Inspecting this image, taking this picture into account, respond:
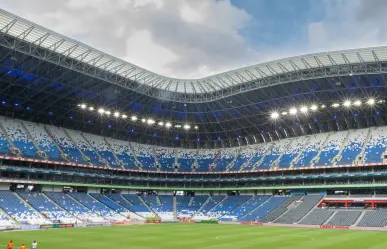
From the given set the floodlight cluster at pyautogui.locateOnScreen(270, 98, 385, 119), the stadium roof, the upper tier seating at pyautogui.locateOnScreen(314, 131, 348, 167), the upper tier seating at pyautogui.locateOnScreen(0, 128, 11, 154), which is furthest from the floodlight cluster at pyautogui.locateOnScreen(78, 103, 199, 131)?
the upper tier seating at pyautogui.locateOnScreen(314, 131, 348, 167)

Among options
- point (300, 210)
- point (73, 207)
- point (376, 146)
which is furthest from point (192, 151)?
point (376, 146)

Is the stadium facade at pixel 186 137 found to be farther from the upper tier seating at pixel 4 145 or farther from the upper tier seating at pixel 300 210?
the upper tier seating at pixel 300 210

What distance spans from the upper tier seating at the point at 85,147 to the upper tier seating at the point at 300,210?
147 ft

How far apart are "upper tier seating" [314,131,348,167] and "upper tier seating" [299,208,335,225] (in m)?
11.4

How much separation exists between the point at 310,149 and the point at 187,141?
37.9 m

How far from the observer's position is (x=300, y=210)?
246ft

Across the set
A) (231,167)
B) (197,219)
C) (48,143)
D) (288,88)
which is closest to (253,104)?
(288,88)

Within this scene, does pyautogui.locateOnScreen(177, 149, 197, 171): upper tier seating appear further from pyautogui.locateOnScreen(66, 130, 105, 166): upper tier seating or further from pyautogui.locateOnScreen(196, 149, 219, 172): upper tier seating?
pyautogui.locateOnScreen(66, 130, 105, 166): upper tier seating

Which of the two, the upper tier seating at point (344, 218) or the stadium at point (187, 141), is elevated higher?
the stadium at point (187, 141)

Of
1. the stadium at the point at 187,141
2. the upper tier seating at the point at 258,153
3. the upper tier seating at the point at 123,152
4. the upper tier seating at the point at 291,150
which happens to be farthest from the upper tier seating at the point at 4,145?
the upper tier seating at the point at 291,150

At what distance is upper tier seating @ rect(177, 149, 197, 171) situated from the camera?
327 feet

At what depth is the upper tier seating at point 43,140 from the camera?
7725 cm

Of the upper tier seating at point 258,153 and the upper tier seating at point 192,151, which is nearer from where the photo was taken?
the upper tier seating at point 192,151

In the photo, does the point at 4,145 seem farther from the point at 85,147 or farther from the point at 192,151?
the point at 192,151
